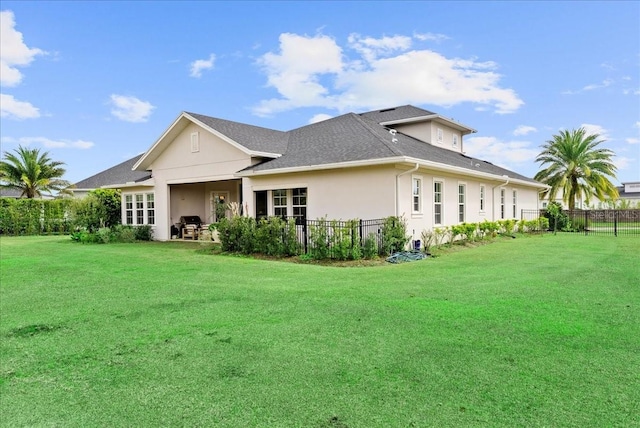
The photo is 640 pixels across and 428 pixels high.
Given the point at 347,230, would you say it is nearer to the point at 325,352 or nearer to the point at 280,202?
the point at 280,202

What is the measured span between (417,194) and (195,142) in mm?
10419

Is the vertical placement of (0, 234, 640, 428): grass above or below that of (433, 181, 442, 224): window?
below

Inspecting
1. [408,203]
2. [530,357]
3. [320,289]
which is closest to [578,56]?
[408,203]

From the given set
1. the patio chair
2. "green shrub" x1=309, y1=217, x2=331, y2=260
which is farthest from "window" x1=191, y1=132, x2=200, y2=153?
"green shrub" x1=309, y1=217, x2=331, y2=260

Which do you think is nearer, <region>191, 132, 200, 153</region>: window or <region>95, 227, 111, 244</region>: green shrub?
<region>191, 132, 200, 153</region>: window

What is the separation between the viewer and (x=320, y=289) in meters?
7.74

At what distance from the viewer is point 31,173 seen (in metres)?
31.7

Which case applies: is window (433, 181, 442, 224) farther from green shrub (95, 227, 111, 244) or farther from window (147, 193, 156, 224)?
green shrub (95, 227, 111, 244)

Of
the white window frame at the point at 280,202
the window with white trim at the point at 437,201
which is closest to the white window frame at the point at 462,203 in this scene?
the window with white trim at the point at 437,201

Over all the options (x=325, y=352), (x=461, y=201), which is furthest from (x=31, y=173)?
(x=325, y=352)

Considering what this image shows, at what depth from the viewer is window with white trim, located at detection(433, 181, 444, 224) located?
1559cm

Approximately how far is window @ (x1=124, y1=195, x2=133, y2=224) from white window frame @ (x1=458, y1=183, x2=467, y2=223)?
17282mm

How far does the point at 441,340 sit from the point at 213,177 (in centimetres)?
1485

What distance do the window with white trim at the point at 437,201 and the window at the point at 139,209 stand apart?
14181 mm
